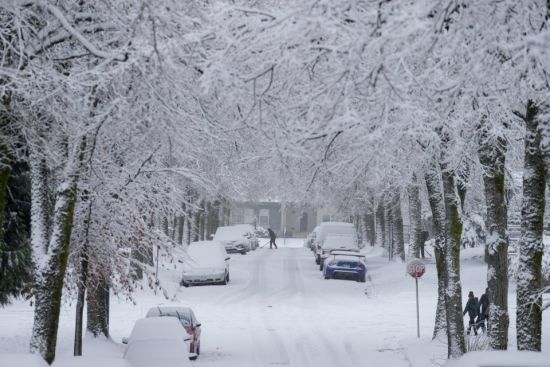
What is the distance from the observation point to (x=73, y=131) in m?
11.2

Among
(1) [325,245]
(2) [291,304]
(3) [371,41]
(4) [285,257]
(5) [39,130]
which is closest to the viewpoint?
(3) [371,41]

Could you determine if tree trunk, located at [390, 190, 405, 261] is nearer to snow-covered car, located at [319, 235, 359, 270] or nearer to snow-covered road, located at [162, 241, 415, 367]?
snow-covered car, located at [319, 235, 359, 270]

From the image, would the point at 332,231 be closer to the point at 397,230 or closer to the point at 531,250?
the point at 397,230

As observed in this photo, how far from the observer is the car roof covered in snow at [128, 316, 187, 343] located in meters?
15.2

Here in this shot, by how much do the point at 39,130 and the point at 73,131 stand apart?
1049 mm

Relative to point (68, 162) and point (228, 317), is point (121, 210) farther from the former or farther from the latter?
point (228, 317)

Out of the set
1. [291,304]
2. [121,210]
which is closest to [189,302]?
[291,304]

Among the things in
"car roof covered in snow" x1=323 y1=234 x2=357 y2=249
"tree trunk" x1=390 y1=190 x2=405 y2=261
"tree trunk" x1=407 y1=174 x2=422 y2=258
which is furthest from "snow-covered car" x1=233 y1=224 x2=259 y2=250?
"tree trunk" x1=407 y1=174 x2=422 y2=258

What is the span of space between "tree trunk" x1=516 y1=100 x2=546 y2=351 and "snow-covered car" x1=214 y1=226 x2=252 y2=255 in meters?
41.1

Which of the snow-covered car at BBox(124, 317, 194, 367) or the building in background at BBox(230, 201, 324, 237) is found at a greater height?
the building in background at BBox(230, 201, 324, 237)

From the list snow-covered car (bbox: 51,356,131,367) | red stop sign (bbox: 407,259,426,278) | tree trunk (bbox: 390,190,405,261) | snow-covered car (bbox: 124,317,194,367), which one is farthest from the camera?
tree trunk (bbox: 390,190,405,261)

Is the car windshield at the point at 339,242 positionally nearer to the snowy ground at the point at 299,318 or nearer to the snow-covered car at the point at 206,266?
the snowy ground at the point at 299,318

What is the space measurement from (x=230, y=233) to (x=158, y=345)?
127 ft

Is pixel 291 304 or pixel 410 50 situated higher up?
pixel 410 50
